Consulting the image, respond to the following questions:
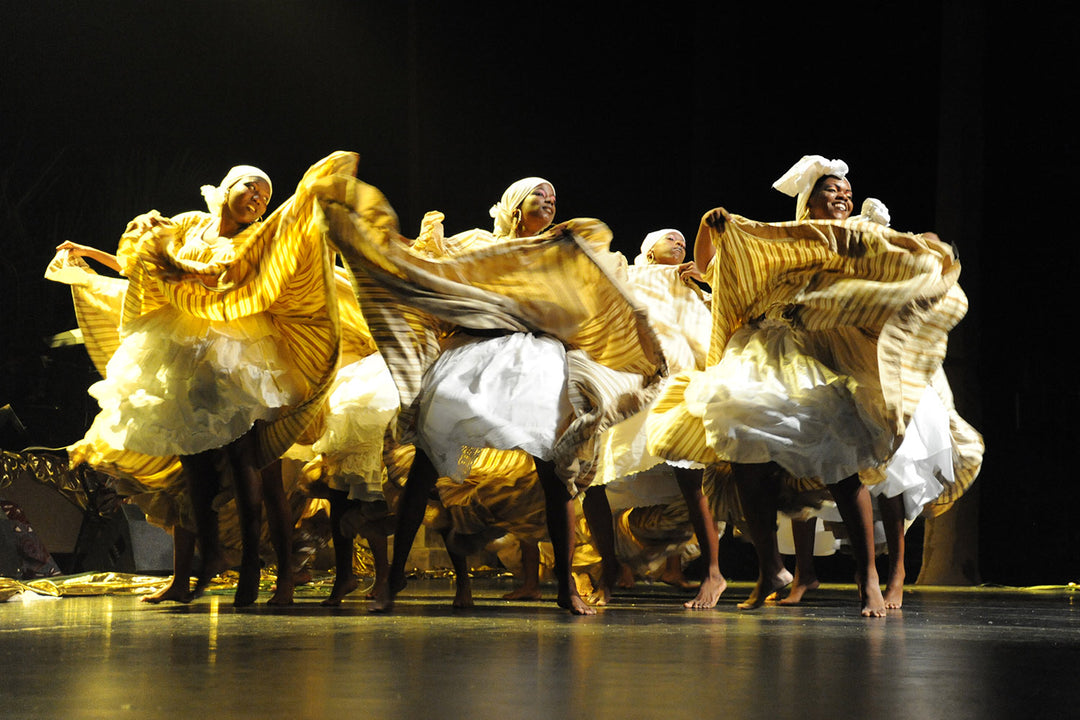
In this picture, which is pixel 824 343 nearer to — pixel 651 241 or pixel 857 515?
pixel 857 515

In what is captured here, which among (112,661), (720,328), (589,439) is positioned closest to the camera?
(112,661)

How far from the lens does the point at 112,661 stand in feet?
8.13

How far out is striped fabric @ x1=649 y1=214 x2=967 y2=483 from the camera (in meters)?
4.34

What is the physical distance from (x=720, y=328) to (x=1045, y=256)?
2.94 metres

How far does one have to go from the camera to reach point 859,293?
14.3 ft

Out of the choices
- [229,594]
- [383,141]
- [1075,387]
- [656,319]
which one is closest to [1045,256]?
[1075,387]

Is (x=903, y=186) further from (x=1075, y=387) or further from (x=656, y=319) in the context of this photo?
(x=656, y=319)

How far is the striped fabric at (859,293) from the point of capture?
14.2 ft

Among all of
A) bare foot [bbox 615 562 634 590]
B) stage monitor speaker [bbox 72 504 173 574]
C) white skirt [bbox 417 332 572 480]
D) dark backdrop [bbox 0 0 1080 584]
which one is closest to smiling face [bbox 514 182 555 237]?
white skirt [bbox 417 332 572 480]

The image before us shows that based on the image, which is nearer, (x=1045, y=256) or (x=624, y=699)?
(x=624, y=699)

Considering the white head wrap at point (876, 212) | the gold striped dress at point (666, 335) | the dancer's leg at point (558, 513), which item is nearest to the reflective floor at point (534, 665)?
the dancer's leg at point (558, 513)

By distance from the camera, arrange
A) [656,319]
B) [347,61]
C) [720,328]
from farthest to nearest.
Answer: [347,61] < [656,319] < [720,328]

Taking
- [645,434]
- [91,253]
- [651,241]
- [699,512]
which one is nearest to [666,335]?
[645,434]

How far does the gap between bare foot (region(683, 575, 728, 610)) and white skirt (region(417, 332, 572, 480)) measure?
851mm
